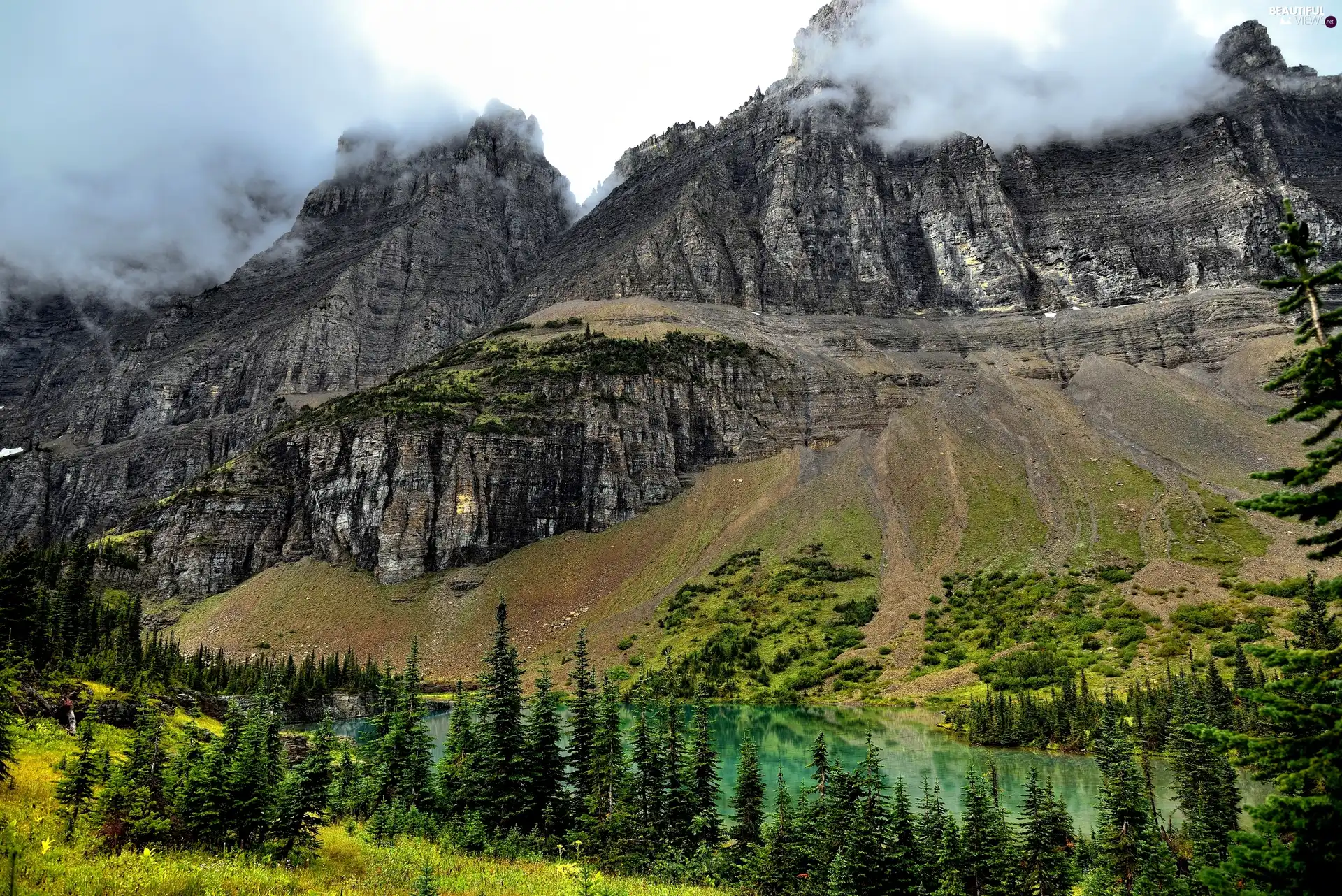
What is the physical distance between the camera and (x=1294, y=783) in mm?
10102

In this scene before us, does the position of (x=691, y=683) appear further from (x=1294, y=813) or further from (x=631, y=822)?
(x=1294, y=813)

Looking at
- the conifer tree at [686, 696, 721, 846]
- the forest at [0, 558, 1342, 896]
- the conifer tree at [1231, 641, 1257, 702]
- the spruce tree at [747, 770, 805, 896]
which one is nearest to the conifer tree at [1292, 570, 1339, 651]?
the conifer tree at [1231, 641, 1257, 702]

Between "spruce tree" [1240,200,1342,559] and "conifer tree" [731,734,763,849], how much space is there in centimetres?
2654

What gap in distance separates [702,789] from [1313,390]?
29.9 m

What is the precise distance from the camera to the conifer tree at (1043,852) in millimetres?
26109

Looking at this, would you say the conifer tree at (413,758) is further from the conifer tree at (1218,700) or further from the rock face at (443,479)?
the rock face at (443,479)

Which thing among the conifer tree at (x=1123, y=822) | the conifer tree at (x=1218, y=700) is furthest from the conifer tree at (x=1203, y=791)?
the conifer tree at (x=1218, y=700)

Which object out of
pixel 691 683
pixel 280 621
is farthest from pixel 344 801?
pixel 280 621

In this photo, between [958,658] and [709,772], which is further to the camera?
[958,658]

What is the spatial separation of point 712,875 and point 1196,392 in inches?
7487

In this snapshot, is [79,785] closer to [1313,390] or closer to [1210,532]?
[1313,390]

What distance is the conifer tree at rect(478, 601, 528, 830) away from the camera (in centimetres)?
3394

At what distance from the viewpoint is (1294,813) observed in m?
10.3

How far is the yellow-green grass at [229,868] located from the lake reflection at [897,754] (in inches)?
882
